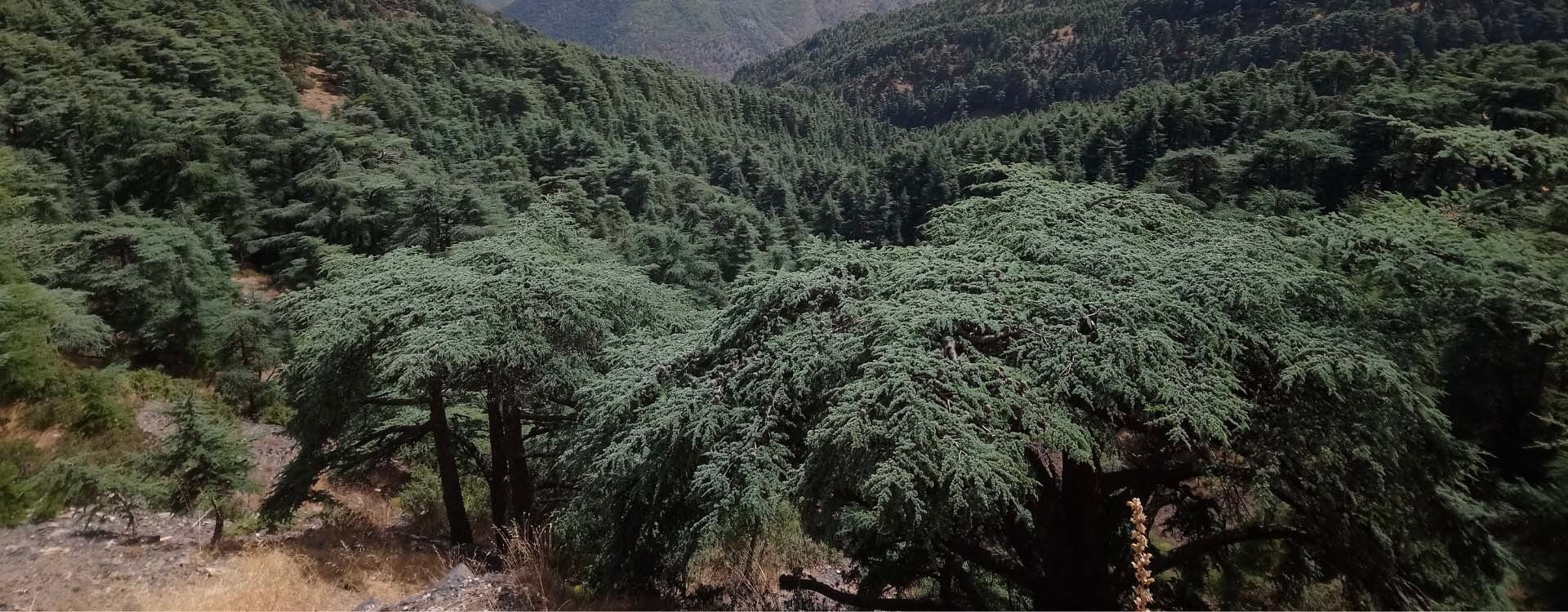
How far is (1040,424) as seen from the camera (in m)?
5.35

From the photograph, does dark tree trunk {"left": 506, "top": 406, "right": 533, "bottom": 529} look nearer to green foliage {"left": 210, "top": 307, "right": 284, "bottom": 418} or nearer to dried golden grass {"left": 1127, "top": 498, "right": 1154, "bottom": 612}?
dried golden grass {"left": 1127, "top": 498, "right": 1154, "bottom": 612}

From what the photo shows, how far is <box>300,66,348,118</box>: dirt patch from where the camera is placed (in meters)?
47.4

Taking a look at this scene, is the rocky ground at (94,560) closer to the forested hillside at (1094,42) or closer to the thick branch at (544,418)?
the thick branch at (544,418)

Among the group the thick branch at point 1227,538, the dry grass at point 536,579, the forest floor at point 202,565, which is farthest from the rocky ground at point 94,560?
the thick branch at point 1227,538

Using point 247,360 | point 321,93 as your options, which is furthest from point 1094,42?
point 247,360

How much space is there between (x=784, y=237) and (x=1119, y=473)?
3961cm

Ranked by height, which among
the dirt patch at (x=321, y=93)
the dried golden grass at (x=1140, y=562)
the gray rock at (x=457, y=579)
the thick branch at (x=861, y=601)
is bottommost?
the thick branch at (x=861, y=601)

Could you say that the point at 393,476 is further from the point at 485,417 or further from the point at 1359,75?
the point at 1359,75

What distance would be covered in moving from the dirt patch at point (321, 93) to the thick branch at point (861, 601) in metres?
48.2

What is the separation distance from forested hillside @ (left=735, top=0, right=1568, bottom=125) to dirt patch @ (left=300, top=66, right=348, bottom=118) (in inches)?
3840

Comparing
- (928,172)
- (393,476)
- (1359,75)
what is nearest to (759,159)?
(928,172)

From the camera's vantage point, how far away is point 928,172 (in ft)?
175

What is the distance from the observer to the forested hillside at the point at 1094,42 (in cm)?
8544

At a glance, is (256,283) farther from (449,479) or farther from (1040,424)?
(1040,424)
